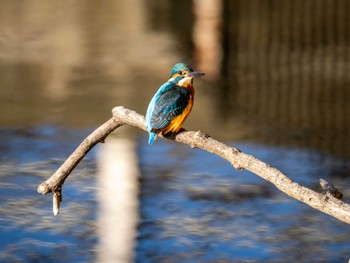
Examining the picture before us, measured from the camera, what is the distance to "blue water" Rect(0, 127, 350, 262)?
4.24 m

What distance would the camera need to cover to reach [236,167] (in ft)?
8.29

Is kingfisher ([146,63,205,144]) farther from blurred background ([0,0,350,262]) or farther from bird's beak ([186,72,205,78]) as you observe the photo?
blurred background ([0,0,350,262])

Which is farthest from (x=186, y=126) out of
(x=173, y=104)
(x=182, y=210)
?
(x=173, y=104)

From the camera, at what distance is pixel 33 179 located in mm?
5137

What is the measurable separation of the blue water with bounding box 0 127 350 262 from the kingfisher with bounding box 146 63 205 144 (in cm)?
143

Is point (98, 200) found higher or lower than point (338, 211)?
lower

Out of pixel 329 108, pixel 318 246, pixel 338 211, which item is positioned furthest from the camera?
pixel 329 108

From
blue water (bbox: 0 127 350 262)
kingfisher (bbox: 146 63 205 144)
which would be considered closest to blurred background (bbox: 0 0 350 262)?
blue water (bbox: 0 127 350 262)

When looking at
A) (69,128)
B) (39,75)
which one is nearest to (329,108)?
(69,128)

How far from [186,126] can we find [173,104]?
325 centimetres

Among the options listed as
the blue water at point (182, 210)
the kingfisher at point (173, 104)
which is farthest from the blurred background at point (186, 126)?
the kingfisher at point (173, 104)

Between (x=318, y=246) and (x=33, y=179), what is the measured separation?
1.54 meters

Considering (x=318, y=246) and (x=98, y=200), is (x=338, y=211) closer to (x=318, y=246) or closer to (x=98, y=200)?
(x=318, y=246)

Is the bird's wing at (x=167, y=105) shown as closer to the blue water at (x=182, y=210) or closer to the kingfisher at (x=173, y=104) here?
the kingfisher at (x=173, y=104)
